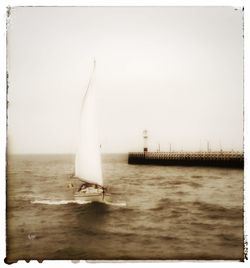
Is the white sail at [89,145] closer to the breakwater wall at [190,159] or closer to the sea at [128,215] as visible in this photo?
the sea at [128,215]

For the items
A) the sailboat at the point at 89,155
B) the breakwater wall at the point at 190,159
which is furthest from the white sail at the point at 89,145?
the breakwater wall at the point at 190,159

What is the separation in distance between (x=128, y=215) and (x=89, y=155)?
1.75 feet

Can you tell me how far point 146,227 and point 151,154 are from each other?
1.79 feet

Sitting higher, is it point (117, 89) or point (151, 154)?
point (117, 89)

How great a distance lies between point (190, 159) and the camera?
132 inches

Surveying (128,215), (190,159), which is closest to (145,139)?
(190,159)

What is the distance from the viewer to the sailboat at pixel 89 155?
3334 mm

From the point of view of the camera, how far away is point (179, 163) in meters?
3.34

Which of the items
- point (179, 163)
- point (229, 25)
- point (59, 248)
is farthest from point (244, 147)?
point (59, 248)

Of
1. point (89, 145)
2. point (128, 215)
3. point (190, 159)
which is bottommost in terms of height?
point (128, 215)

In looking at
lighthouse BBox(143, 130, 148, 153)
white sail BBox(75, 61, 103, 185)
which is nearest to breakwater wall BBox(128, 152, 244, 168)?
lighthouse BBox(143, 130, 148, 153)

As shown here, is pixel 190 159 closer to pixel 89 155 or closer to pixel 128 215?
pixel 128 215
